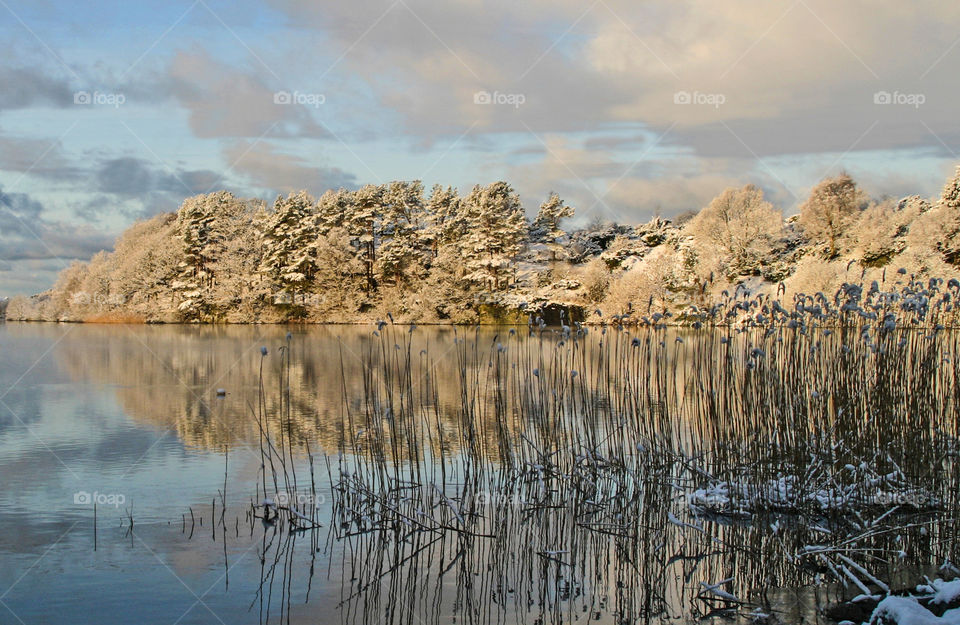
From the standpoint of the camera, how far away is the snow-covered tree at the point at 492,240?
121ft

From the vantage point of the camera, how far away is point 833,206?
34812 mm

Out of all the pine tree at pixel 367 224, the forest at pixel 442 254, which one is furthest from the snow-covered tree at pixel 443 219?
the pine tree at pixel 367 224

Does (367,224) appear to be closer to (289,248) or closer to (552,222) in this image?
(289,248)

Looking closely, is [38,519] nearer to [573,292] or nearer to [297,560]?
[297,560]

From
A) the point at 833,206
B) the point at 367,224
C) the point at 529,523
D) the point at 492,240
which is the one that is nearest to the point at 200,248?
the point at 367,224

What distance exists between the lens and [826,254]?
1348 inches

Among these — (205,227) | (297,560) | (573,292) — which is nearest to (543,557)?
(297,560)

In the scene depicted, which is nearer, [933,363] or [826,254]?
[933,363]

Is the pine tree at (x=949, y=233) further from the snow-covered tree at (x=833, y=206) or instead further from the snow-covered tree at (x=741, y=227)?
the snow-covered tree at (x=741, y=227)

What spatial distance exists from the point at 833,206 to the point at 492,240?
51.6 feet

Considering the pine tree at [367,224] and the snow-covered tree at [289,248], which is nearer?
the snow-covered tree at [289,248]

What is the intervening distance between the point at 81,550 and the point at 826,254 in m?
34.8

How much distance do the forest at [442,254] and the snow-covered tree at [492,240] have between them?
0.08 m

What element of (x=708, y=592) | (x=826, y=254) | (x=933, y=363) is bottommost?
(x=708, y=592)
